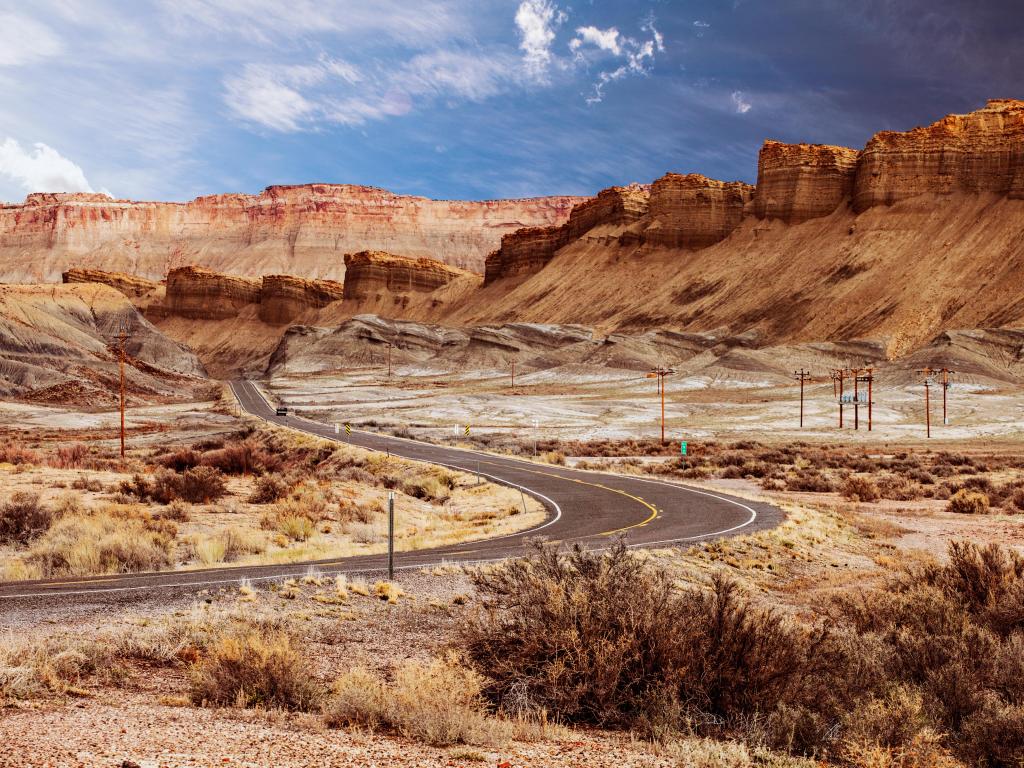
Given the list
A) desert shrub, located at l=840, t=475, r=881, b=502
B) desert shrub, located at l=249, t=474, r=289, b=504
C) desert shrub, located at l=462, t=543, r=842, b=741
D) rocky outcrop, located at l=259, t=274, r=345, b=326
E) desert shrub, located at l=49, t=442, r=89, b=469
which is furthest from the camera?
rocky outcrop, located at l=259, t=274, r=345, b=326

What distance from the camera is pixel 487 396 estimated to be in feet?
280

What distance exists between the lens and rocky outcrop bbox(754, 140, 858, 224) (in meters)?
130

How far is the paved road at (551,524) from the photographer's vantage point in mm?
11055

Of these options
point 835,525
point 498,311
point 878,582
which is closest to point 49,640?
point 878,582

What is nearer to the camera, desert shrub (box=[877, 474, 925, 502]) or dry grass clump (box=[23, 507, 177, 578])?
dry grass clump (box=[23, 507, 177, 578])

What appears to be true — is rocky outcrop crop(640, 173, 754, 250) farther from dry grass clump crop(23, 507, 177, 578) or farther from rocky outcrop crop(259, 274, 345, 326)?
dry grass clump crop(23, 507, 177, 578)

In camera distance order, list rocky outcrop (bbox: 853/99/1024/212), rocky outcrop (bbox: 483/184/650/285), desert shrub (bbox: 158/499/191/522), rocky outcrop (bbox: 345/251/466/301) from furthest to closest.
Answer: rocky outcrop (bbox: 345/251/466/301) → rocky outcrop (bbox: 483/184/650/285) → rocky outcrop (bbox: 853/99/1024/212) → desert shrub (bbox: 158/499/191/522)

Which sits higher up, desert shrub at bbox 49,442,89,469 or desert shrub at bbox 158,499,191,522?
desert shrub at bbox 158,499,191,522

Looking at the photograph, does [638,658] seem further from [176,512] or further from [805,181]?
[805,181]

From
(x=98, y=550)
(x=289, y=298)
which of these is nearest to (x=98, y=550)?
(x=98, y=550)

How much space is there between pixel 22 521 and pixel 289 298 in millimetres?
185989

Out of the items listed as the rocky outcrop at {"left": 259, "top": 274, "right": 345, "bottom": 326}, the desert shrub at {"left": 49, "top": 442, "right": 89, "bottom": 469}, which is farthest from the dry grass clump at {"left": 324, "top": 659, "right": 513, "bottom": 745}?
the rocky outcrop at {"left": 259, "top": 274, "right": 345, "bottom": 326}

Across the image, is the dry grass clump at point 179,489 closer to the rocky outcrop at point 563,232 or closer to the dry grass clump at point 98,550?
the dry grass clump at point 98,550

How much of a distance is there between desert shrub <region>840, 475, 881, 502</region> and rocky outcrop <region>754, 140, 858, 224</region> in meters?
108
